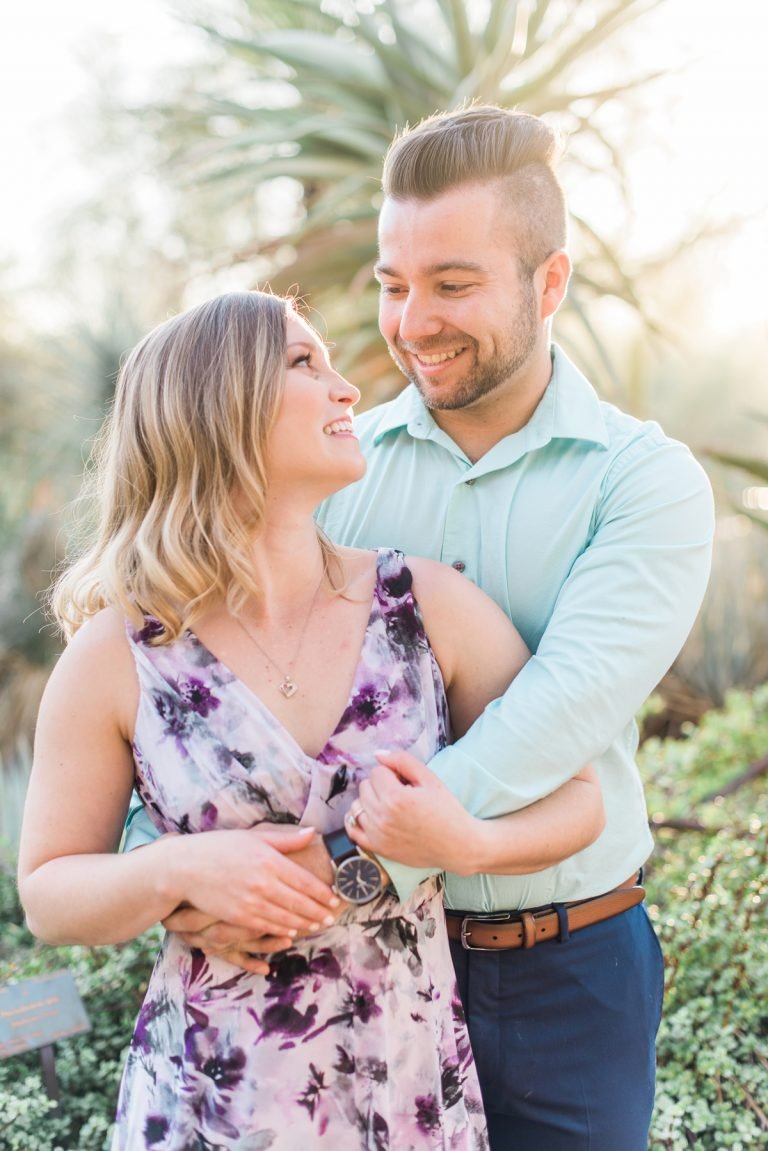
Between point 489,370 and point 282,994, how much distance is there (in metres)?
1.32

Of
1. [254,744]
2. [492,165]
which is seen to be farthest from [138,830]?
[492,165]

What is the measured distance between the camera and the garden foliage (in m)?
2.81

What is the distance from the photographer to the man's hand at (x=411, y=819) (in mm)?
1703

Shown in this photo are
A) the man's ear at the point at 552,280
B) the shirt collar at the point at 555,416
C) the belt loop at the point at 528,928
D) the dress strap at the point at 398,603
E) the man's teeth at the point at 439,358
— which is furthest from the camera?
the man's ear at the point at 552,280

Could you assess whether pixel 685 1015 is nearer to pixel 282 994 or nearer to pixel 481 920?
pixel 481 920

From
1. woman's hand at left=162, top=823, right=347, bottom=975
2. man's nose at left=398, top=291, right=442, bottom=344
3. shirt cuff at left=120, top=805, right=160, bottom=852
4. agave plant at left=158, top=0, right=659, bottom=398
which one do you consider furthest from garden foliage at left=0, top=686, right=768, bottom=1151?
agave plant at left=158, top=0, right=659, bottom=398

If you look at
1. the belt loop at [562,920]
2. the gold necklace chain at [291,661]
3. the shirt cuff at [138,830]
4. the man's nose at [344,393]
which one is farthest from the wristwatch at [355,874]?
the man's nose at [344,393]

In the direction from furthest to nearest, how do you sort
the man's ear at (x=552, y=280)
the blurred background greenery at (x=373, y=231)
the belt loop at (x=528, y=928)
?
the blurred background greenery at (x=373, y=231) → the man's ear at (x=552, y=280) → the belt loop at (x=528, y=928)

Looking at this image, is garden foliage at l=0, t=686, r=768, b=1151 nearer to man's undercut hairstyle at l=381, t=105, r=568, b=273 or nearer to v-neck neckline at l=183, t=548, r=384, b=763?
v-neck neckline at l=183, t=548, r=384, b=763

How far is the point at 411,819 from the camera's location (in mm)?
1703

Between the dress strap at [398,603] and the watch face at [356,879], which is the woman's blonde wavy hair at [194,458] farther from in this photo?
the watch face at [356,879]

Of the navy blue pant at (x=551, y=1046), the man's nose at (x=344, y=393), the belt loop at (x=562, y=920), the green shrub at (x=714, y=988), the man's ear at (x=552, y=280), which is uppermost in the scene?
the man's nose at (x=344, y=393)

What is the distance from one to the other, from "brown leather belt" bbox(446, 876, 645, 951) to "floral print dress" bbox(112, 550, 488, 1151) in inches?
9.1

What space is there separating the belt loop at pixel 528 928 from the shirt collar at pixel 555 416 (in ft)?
3.07
